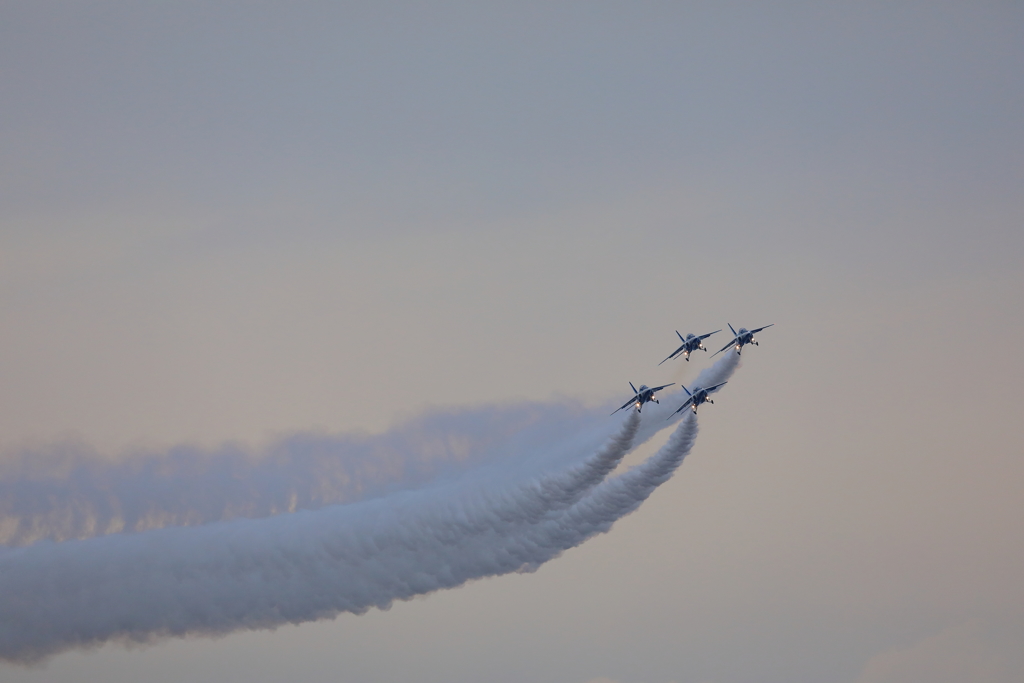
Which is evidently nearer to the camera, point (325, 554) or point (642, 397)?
point (642, 397)

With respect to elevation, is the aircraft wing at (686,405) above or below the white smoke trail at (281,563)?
below

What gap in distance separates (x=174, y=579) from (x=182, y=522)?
3.98m

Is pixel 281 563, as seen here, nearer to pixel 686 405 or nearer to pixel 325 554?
pixel 325 554

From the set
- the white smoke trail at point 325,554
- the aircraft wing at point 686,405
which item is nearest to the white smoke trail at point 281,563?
the white smoke trail at point 325,554

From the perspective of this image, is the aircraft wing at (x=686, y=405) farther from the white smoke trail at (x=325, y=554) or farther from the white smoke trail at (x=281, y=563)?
the white smoke trail at (x=281, y=563)

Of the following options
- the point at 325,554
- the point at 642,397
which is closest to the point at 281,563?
the point at 325,554

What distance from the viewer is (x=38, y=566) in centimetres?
8331

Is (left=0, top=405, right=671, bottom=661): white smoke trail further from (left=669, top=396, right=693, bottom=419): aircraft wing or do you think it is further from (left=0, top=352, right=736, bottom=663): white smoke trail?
(left=669, top=396, right=693, bottom=419): aircraft wing

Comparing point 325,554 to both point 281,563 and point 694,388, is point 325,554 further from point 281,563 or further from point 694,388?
point 694,388

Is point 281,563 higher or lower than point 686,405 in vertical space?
higher

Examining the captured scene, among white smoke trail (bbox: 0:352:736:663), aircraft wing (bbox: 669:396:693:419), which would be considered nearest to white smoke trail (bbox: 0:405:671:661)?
white smoke trail (bbox: 0:352:736:663)

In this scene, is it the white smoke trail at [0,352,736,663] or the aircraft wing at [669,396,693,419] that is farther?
the white smoke trail at [0,352,736,663]

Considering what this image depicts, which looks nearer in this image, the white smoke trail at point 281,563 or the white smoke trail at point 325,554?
the white smoke trail at point 325,554

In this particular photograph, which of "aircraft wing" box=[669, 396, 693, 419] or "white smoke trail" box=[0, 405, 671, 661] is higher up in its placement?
"white smoke trail" box=[0, 405, 671, 661]
